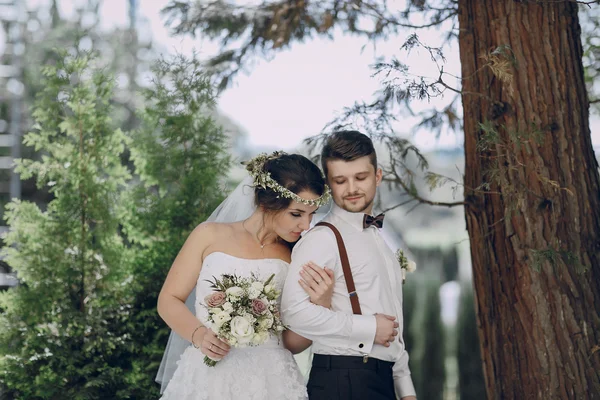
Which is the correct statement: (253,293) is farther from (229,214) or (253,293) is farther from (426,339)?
(426,339)

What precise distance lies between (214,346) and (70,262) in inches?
109

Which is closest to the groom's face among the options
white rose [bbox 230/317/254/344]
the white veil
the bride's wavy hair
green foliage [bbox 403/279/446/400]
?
the bride's wavy hair

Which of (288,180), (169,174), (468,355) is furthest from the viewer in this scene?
(468,355)

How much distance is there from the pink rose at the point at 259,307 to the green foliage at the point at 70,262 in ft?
8.63

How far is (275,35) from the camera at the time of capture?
20.5ft

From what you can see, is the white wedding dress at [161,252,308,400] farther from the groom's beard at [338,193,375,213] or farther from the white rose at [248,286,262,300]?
the groom's beard at [338,193,375,213]

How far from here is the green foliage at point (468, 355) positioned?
22.7 feet

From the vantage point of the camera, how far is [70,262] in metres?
5.33

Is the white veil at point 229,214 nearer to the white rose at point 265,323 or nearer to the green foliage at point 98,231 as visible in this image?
the white rose at point 265,323

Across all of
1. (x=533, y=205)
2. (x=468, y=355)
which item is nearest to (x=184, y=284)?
(x=533, y=205)

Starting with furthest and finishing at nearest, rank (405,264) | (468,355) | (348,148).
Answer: (468,355) → (405,264) → (348,148)

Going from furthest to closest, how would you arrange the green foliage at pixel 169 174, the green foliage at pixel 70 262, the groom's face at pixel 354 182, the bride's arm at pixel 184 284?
1. the green foliage at pixel 169 174
2. the green foliage at pixel 70 262
3. the bride's arm at pixel 184 284
4. the groom's face at pixel 354 182

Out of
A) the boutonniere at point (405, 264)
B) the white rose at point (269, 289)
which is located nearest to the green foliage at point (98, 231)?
the boutonniere at point (405, 264)

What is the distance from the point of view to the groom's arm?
9.18 ft
